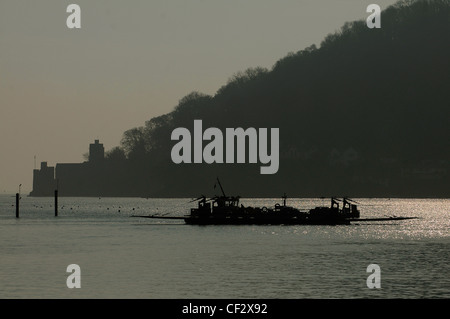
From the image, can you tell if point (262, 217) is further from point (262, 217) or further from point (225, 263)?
point (225, 263)

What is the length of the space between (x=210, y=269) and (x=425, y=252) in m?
39.6

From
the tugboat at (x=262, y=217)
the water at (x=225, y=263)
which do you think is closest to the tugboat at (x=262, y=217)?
the tugboat at (x=262, y=217)

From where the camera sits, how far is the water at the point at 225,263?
239 ft

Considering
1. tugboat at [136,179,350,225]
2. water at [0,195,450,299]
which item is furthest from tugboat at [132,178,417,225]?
water at [0,195,450,299]

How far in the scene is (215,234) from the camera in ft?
521

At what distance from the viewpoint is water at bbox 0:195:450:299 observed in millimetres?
72750

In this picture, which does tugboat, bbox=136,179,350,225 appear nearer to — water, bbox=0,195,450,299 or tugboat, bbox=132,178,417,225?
tugboat, bbox=132,178,417,225

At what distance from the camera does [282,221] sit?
7141 inches
